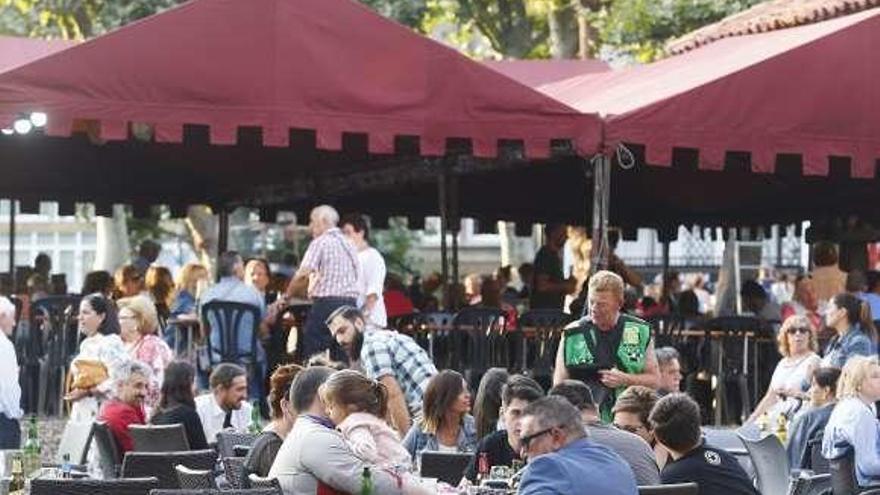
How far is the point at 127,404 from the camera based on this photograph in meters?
15.9

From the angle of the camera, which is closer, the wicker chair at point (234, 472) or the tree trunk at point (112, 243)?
the wicker chair at point (234, 472)

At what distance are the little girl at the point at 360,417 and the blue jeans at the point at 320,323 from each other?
7422 mm

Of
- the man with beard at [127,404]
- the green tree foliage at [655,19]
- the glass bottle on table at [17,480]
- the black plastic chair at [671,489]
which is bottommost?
the glass bottle on table at [17,480]

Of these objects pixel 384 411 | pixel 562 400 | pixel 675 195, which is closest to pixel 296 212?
pixel 675 195

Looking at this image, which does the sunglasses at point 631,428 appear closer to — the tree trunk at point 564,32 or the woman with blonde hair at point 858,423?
the woman with blonde hair at point 858,423

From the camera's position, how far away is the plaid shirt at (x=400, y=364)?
1730cm

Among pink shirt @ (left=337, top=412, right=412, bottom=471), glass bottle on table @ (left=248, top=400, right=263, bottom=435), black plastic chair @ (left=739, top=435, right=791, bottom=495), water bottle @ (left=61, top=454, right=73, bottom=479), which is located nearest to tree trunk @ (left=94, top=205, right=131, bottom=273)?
glass bottle on table @ (left=248, top=400, right=263, bottom=435)

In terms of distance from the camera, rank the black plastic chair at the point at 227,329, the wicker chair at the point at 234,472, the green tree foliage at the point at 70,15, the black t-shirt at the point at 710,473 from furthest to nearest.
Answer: the green tree foliage at the point at 70,15 → the black plastic chair at the point at 227,329 → the wicker chair at the point at 234,472 → the black t-shirt at the point at 710,473

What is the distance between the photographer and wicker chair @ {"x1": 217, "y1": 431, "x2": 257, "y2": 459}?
14.7 meters

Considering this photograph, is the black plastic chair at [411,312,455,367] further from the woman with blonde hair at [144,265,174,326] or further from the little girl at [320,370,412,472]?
the little girl at [320,370,412,472]

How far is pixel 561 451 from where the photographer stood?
10.4m

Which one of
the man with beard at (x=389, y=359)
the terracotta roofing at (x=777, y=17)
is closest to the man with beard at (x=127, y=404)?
the man with beard at (x=389, y=359)

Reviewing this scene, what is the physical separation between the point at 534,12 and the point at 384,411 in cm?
2928

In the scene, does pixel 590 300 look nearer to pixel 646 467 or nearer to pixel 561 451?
pixel 646 467
